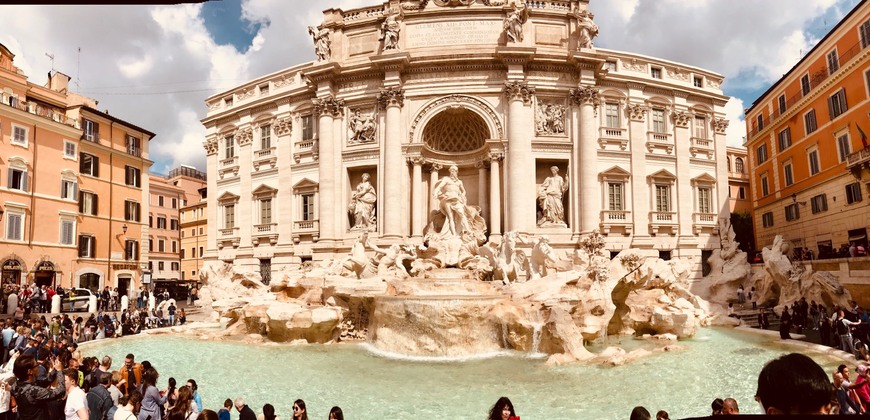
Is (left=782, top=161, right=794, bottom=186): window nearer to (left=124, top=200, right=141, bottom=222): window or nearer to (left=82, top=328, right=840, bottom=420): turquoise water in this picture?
(left=82, top=328, right=840, bottom=420): turquoise water

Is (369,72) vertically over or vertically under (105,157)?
over

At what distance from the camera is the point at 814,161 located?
27.9 meters

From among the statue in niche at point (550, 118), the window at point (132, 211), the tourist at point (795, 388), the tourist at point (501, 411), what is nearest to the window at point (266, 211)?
the window at point (132, 211)

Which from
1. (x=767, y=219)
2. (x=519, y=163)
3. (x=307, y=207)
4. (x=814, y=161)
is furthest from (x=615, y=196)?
(x=307, y=207)

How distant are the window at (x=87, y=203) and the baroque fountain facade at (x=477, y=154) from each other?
9.43m

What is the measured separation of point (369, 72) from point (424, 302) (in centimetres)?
1519

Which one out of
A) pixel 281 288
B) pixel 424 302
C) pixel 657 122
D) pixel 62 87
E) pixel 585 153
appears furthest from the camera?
pixel 62 87

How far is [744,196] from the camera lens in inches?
1901

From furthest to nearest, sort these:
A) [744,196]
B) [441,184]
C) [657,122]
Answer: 1. [744,196]
2. [657,122]
3. [441,184]

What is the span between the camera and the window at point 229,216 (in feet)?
101

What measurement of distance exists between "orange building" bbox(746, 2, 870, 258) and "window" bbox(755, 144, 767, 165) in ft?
0.23

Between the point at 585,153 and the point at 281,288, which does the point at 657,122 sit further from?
the point at 281,288

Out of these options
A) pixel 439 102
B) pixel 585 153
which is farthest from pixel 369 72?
pixel 585 153

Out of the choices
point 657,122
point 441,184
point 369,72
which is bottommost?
point 441,184
